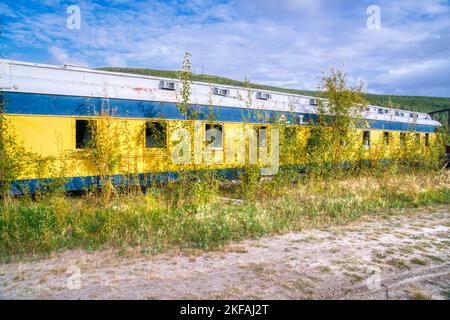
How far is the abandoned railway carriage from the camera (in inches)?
300

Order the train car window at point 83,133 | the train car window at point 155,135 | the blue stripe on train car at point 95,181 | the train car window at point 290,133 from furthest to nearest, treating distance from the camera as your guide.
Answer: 1. the train car window at point 290,133
2. the train car window at point 155,135
3. the train car window at point 83,133
4. the blue stripe on train car at point 95,181

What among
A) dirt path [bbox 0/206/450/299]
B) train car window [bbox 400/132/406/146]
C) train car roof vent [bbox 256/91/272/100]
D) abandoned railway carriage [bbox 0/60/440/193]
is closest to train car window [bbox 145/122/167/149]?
abandoned railway carriage [bbox 0/60/440/193]

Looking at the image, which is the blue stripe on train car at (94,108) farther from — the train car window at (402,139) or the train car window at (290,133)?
the train car window at (402,139)

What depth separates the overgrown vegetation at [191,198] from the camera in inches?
230

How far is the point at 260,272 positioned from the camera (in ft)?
14.7

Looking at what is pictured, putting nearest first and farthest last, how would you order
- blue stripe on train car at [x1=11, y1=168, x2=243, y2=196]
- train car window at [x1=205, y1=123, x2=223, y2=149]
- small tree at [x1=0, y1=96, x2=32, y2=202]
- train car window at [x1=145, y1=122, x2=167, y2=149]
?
small tree at [x1=0, y1=96, x2=32, y2=202], blue stripe on train car at [x1=11, y1=168, x2=243, y2=196], train car window at [x1=145, y1=122, x2=167, y2=149], train car window at [x1=205, y1=123, x2=223, y2=149]

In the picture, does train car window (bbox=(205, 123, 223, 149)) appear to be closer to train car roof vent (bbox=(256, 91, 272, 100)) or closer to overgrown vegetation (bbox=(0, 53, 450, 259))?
overgrown vegetation (bbox=(0, 53, 450, 259))

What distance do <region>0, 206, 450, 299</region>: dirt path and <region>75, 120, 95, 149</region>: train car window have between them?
361cm

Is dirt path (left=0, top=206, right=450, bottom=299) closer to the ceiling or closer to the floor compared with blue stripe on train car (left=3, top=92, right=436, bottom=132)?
closer to the floor

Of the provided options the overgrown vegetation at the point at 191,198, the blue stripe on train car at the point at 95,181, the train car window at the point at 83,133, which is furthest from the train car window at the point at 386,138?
the train car window at the point at 83,133

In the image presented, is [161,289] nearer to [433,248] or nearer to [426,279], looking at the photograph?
[426,279]

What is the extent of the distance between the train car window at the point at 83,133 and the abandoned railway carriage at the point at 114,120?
0.02 meters

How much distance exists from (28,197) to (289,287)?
5.60 m

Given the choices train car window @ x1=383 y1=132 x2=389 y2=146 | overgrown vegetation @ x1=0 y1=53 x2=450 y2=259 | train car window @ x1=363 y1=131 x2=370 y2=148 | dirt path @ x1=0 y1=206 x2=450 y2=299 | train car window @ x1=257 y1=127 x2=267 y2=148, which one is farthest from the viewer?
train car window @ x1=383 y1=132 x2=389 y2=146
